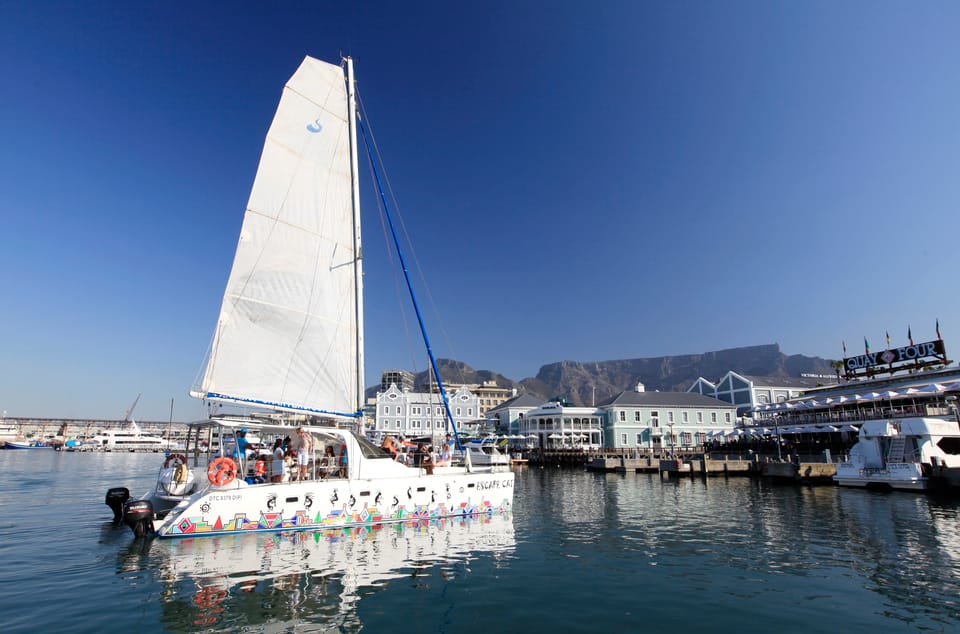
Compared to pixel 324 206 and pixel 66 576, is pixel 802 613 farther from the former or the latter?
pixel 324 206

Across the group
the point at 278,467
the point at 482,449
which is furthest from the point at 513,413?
the point at 278,467

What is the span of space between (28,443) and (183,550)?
140713 mm

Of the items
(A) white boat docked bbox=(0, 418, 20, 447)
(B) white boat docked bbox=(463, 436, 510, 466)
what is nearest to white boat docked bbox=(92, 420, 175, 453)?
(A) white boat docked bbox=(0, 418, 20, 447)

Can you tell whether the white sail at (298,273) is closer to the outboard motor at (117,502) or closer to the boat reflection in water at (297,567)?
the boat reflection in water at (297,567)

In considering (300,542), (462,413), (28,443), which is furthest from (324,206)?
(28,443)

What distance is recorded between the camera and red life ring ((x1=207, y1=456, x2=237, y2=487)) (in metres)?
14.5

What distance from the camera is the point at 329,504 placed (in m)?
15.7

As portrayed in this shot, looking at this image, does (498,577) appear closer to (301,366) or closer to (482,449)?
(301,366)

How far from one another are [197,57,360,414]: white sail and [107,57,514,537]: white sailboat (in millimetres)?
39

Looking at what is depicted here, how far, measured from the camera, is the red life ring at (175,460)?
17367mm

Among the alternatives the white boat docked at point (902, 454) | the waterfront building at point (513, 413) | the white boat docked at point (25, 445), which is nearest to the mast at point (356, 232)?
the white boat docked at point (902, 454)

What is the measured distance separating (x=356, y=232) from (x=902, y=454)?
38786 millimetres

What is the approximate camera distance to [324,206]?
1833cm

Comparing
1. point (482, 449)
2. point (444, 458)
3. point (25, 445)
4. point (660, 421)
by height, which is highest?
point (444, 458)
